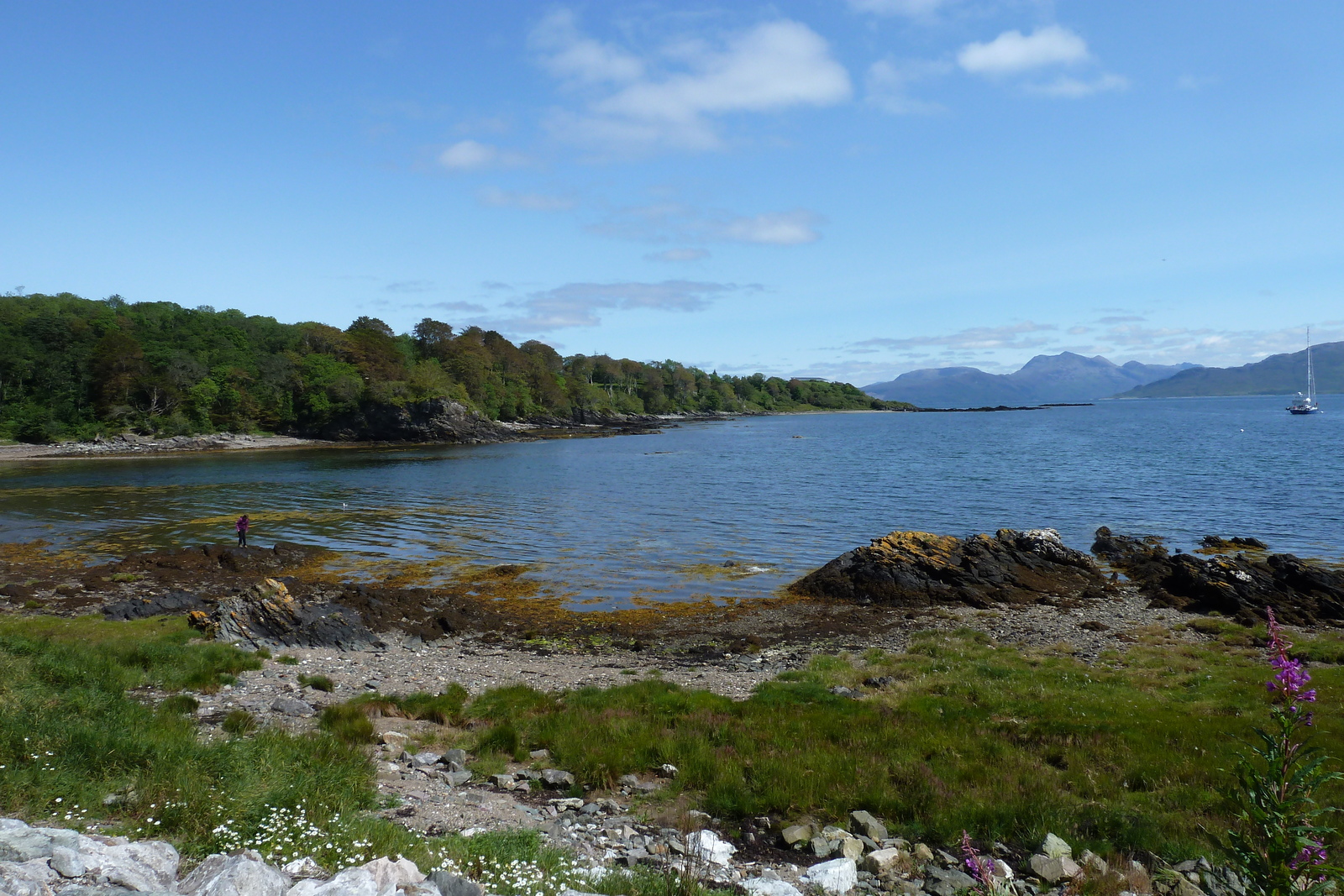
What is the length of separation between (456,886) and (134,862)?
2703 millimetres

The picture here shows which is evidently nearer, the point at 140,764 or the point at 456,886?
the point at 456,886

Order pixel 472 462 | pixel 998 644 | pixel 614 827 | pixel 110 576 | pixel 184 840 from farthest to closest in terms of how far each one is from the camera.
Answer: pixel 472 462 < pixel 110 576 < pixel 998 644 < pixel 614 827 < pixel 184 840

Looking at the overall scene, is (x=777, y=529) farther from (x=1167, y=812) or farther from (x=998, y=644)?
(x=1167, y=812)

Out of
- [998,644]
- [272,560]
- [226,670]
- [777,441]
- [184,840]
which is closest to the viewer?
[184,840]

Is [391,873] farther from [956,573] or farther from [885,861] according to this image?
[956,573]

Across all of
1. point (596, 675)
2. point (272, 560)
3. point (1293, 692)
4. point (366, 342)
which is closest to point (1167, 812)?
point (1293, 692)

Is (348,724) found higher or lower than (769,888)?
lower

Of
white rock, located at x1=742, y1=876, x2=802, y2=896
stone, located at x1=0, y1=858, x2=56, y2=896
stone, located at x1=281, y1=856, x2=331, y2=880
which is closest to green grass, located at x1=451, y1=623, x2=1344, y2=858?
white rock, located at x1=742, y1=876, x2=802, y2=896

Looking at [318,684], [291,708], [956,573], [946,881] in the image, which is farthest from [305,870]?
[956,573]

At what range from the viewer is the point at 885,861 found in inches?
339

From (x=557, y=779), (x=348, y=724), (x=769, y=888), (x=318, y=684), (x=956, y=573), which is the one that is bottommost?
(x=956, y=573)

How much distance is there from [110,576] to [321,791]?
31.2m

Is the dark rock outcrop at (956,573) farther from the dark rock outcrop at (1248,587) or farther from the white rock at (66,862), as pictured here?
the white rock at (66,862)

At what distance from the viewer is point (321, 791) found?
8.52 metres
